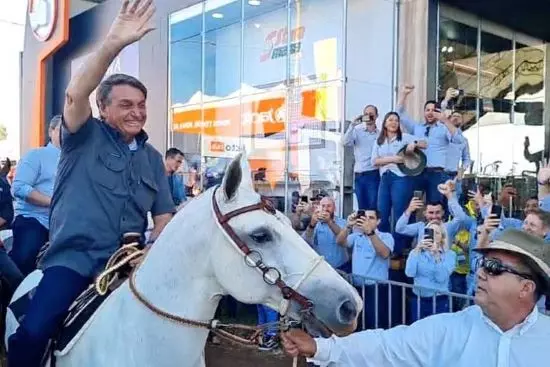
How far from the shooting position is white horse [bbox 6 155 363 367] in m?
2.63

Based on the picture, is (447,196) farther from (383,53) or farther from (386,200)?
(383,53)

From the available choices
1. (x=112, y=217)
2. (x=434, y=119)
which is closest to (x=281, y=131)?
(x=434, y=119)

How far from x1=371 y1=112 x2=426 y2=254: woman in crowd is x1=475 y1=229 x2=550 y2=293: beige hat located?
213 inches

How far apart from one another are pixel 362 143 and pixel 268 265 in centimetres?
732

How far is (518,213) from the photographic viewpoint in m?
9.81

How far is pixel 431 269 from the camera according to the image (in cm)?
611

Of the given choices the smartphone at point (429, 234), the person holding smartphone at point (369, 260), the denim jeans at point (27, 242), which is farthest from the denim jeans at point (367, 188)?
the denim jeans at point (27, 242)

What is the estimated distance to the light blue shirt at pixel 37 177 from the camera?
5277 mm

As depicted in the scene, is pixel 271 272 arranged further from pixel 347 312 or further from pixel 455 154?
pixel 455 154

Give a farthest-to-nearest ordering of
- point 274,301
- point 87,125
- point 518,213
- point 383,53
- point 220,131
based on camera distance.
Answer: point 220,131 → point 383,53 → point 518,213 → point 87,125 → point 274,301

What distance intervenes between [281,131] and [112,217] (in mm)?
11697

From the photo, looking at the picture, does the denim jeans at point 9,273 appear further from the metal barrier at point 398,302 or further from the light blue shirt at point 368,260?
the light blue shirt at point 368,260

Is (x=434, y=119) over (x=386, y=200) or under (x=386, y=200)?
over

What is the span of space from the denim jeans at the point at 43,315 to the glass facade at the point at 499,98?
438 inches
